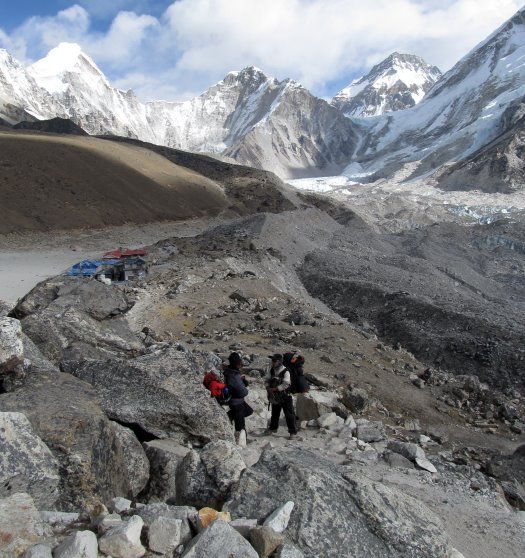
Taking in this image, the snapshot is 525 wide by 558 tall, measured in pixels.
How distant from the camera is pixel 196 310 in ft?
52.0

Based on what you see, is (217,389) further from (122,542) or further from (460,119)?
(460,119)

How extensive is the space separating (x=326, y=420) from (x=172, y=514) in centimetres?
453

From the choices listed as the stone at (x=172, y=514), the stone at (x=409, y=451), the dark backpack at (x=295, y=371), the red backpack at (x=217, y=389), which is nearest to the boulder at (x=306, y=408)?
the dark backpack at (x=295, y=371)

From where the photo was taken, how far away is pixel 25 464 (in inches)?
161

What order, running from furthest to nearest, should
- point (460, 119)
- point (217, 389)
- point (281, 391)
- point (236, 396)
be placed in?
1. point (460, 119)
2. point (281, 391)
3. point (236, 396)
4. point (217, 389)

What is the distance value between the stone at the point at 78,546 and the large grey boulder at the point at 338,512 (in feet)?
3.69

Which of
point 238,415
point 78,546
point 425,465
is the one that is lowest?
A: point 425,465

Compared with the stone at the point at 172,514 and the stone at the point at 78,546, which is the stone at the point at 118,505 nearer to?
the stone at the point at 172,514

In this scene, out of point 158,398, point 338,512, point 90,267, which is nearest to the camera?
point 338,512

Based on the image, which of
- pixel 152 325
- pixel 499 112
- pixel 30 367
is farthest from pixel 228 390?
pixel 499 112

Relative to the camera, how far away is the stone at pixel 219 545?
11.4 ft

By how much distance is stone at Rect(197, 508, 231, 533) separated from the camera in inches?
151

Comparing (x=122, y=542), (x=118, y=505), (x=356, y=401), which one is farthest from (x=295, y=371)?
(x=122, y=542)

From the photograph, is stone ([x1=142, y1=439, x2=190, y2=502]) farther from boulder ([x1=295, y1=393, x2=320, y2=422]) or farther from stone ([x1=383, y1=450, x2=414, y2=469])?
boulder ([x1=295, y1=393, x2=320, y2=422])
